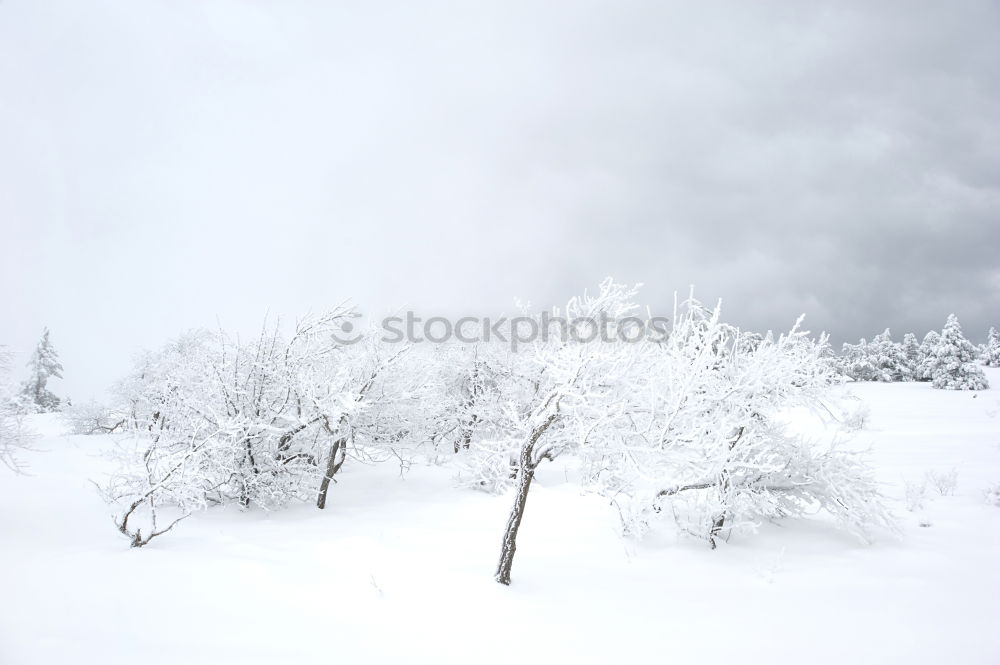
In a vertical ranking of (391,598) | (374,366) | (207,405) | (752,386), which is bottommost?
(391,598)

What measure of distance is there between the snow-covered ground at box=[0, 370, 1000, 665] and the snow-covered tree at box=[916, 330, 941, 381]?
3255 centimetres

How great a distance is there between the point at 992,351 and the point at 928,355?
32.7 ft

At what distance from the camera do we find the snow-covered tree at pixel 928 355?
1422 inches

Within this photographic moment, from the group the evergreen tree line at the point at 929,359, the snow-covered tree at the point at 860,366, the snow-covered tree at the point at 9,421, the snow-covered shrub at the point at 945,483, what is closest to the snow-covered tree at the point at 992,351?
the evergreen tree line at the point at 929,359

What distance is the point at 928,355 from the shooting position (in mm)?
40156

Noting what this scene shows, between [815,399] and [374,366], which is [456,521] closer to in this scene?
[374,366]

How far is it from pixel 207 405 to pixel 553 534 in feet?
30.3

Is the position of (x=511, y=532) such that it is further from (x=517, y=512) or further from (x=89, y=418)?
(x=89, y=418)

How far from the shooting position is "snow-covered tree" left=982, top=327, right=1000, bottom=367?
43.2m

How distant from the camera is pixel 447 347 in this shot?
26969 mm

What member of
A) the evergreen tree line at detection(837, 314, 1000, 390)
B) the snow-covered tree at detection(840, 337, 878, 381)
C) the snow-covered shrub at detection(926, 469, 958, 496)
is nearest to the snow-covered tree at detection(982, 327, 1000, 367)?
the evergreen tree line at detection(837, 314, 1000, 390)

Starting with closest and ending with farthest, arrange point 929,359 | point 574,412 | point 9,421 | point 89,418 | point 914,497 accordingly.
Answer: point 574,412, point 9,421, point 914,497, point 89,418, point 929,359

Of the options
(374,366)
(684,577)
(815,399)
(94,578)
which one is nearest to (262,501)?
(374,366)

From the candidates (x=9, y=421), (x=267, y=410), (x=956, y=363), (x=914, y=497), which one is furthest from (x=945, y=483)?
(x=956, y=363)
